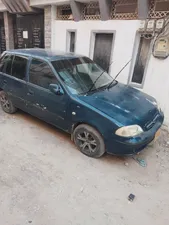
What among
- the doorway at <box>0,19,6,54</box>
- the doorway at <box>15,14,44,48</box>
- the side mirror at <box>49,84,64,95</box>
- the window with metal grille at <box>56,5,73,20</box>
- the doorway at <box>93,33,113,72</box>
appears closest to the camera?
the side mirror at <box>49,84,64,95</box>

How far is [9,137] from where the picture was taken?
143 inches

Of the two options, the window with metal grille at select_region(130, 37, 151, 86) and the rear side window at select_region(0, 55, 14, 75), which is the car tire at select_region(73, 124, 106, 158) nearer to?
the rear side window at select_region(0, 55, 14, 75)

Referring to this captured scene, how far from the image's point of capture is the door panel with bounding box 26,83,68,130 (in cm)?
322

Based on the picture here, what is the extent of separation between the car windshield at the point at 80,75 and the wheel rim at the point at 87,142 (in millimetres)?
787

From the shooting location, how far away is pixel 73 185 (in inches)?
101

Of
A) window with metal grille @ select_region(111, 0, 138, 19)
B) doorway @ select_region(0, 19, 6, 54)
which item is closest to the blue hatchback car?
window with metal grille @ select_region(111, 0, 138, 19)

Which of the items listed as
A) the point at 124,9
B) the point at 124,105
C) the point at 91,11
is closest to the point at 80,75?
the point at 124,105

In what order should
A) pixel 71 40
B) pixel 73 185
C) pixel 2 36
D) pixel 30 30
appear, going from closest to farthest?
pixel 73 185 → pixel 71 40 → pixel 30 30 → pixel 2 36

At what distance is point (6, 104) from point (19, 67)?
1166 mm

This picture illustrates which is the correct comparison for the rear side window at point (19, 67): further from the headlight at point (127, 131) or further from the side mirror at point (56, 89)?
the headlight at point (127, 131)

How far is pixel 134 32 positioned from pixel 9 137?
398 cm

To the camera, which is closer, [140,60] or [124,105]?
[124,105]

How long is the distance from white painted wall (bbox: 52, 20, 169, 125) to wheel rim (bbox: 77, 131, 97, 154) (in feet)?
7.97

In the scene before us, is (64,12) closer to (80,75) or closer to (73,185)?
(80,75)
